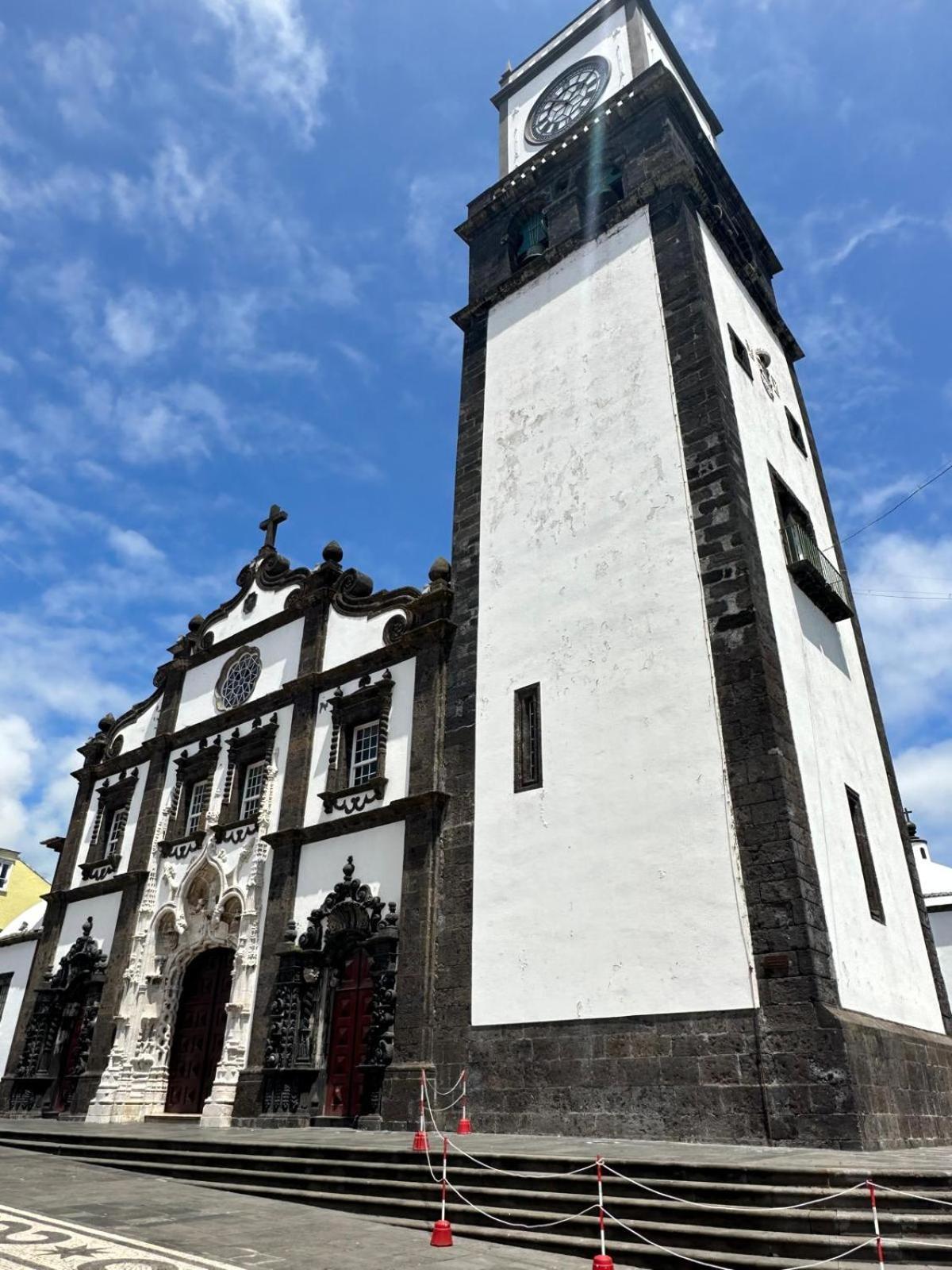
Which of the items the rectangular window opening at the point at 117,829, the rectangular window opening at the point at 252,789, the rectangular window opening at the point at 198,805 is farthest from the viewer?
the rectangular window opening at the point at 117,829

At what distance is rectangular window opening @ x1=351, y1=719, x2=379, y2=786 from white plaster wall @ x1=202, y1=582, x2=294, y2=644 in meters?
4.31

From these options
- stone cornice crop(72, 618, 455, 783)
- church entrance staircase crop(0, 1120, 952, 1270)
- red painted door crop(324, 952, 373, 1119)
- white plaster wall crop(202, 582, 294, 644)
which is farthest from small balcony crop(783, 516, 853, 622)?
white plaster wall crop(202, 582, 294, 644)

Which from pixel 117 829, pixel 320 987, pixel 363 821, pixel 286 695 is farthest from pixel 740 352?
pixel 117 829

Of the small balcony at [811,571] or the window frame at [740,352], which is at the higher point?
the window frame at [740,352]

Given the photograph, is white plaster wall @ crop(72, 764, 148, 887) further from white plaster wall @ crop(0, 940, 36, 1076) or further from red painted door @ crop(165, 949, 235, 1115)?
red painted door @ crop(165, 949, 235, 1115)

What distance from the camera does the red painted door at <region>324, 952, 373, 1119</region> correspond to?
1366 centimetres

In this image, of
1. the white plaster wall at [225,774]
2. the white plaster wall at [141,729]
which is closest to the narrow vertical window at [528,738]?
the white plaster wall at [225,774]

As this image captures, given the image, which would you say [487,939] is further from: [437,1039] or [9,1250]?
[9,1250]

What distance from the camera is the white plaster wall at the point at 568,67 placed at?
18.9 meters

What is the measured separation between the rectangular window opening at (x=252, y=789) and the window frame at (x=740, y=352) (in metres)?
11.2

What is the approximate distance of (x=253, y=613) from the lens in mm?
20531

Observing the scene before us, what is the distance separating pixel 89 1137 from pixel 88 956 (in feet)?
24.1

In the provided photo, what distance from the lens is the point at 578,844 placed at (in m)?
11.8

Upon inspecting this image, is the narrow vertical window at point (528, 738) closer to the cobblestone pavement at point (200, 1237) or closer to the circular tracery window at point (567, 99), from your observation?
the cobblestone pavement at point (200, 1237)
